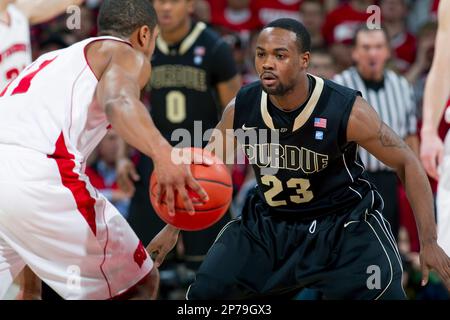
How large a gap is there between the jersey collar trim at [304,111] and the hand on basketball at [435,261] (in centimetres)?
89

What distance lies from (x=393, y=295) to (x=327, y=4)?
622 centimetres

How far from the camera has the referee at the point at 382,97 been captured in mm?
7422

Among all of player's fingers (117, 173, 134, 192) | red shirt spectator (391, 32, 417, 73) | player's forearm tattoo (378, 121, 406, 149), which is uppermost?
player's forearm tattoo (378, 121, 406, 149)

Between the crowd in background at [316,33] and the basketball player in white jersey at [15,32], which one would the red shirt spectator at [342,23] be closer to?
the crowd in background at [316,33]

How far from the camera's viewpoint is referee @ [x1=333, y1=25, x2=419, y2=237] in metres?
7.42

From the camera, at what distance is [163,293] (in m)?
7.30

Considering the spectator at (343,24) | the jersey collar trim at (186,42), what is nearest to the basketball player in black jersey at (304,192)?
the jersey collar trim at (186,42)

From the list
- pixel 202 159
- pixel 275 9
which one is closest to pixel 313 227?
pixel 202 159

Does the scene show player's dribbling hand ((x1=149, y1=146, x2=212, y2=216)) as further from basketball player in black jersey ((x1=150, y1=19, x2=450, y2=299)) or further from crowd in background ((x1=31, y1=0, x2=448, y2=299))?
crowd in background ((x1=31, y1=0, x2=448, y2=299))

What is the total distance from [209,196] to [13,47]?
96.0 inches

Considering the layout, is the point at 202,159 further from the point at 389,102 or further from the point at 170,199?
the point at 389,102

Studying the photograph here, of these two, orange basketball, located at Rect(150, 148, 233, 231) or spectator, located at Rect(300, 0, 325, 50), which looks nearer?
orange basketball, located at Rect(150, 148, 233, 231)

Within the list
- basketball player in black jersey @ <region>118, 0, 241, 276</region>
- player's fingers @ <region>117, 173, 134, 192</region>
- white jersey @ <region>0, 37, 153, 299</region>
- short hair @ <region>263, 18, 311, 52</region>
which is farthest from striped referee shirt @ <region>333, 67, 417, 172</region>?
white jersey @ <region>0, 37, 153, 299</region>

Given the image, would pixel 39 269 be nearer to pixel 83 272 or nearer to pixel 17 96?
pixel 83 272
